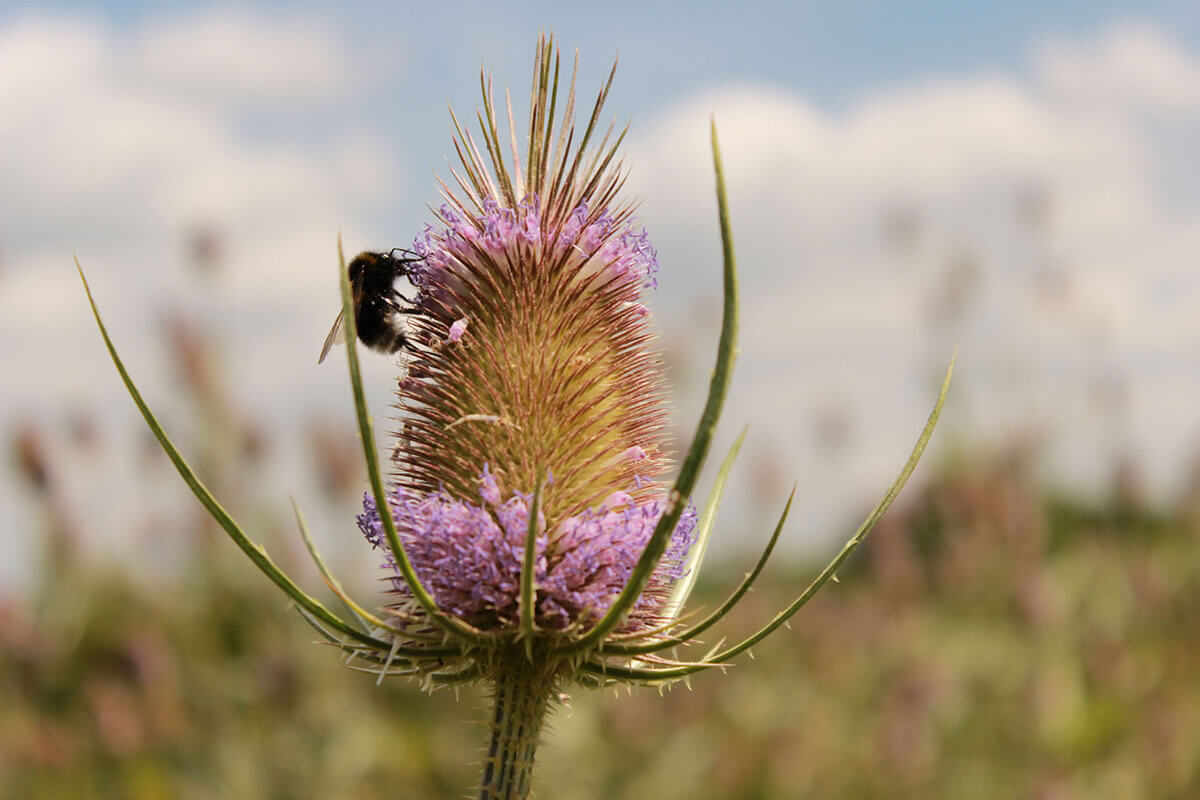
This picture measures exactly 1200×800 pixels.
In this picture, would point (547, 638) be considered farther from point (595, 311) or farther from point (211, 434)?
point (211, 434)

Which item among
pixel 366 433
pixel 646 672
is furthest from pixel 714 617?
pixel 366 433

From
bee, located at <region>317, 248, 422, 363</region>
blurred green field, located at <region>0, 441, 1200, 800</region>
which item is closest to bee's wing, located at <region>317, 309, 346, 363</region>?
bee, located at <region>317, 248, 422, 363</region>

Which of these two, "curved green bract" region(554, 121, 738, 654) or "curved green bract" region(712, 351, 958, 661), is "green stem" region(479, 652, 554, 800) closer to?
"curved green bract" region(712, 351, 958, 661)

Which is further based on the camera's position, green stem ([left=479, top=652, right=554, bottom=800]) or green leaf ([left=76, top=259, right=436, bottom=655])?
green stem ([left=479, top=652, right=554, bottom=800])

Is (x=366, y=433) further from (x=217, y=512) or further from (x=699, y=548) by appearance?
(x=699, y=548)

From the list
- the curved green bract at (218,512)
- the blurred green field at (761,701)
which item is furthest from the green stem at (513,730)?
the blurred green field at (761,701)

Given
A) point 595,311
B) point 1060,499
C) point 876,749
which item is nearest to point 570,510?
point 595,311

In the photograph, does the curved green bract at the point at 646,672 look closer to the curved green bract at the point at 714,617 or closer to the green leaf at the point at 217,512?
the curved green bract at the point at 714,617
